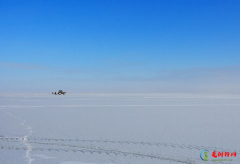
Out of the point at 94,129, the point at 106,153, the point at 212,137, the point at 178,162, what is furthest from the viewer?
the point at 94,129

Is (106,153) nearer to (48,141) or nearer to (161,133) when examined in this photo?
(48,141)

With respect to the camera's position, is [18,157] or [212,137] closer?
[18,157]

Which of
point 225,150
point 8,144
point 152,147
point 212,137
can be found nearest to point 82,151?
point 152,147

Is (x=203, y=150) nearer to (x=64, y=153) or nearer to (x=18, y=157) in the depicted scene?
(x=64, y=153)

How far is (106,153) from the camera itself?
443 cm

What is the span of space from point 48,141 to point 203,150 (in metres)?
3.71

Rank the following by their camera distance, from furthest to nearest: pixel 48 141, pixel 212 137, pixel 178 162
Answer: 1. pixel 212 137
2. pixel 48 141
3. pixel 178 162

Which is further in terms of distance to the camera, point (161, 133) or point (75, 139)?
point (161, 133)

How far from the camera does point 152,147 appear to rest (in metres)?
4.86

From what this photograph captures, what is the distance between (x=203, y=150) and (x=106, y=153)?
83.4 inches

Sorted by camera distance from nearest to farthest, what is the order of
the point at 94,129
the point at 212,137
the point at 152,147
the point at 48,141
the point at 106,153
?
1. the point at 106,153
2. the point at 152,147
3. the point at 48,141
4. the point at 212,137
5. the point at 94,129

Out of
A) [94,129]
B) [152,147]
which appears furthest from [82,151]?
[94,129]

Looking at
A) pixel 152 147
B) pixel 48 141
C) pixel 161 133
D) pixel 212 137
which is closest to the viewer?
pixel 152 147

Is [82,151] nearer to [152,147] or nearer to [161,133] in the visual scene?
[152,147]
